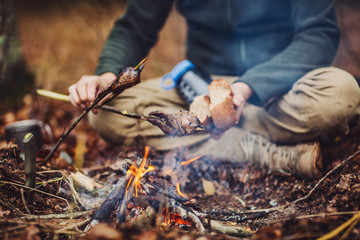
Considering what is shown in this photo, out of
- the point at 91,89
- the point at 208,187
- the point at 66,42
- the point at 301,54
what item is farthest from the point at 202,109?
the point at 66,42

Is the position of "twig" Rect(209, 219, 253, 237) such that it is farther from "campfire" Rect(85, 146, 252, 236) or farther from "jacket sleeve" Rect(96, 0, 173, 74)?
"jacket sleeve" Rect(96, 0, 173, 74)

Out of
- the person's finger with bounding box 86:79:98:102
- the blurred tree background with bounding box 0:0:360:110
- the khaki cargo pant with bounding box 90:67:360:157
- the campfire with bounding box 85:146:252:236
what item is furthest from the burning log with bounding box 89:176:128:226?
the blurred tree background with bounding box 0:0:360:110

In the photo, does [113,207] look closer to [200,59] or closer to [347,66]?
[200,59]

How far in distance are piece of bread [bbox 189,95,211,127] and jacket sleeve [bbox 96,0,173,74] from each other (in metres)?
1.14

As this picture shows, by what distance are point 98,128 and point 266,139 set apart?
147 centimetres

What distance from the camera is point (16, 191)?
129 centimetres

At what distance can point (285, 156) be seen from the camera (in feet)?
6.26

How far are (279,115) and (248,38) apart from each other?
87 centimetres

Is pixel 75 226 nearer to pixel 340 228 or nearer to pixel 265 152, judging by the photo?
pixel 340 228

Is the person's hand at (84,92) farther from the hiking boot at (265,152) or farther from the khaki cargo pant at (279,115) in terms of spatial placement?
the hiking boot at (265,152)

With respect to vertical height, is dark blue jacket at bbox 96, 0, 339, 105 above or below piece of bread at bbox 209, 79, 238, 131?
above

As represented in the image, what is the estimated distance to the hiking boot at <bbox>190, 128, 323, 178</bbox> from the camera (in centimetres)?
173

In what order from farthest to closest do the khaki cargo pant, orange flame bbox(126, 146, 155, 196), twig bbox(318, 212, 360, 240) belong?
the khaki cargo pant → orange flame bbox(126, 146, 155, 196) → twig bbox(318, 212, 360, 240)

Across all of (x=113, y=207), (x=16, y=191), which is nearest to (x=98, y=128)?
(x=16, y=191)
